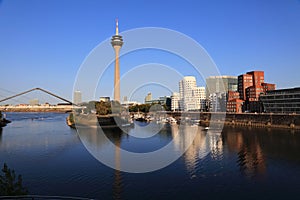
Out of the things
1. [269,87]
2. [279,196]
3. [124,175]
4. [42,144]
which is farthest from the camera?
[269,87]

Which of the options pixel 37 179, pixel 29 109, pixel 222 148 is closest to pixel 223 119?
pixel 222 148

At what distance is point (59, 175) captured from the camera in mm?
8375

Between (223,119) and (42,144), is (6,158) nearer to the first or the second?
(42,144)

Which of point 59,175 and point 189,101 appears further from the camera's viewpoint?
point 189,101

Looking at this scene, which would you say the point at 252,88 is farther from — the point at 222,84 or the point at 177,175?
the point at 177,175

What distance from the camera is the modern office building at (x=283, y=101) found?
25.3 meters

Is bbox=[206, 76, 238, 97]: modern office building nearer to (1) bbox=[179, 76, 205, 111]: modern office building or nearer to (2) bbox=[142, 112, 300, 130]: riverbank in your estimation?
(1) bbox=[179, 76, 205, 111]: modern office building

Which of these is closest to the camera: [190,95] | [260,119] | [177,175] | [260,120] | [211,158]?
[177,175]

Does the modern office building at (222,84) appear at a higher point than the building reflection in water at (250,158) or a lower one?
higher

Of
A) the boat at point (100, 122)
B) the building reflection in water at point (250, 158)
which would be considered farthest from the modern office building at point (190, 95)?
the building reflection in water at point (250, 158)

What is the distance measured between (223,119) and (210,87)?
23.6 m

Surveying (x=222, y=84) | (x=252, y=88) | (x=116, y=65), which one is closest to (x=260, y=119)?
(x=252, y=88)

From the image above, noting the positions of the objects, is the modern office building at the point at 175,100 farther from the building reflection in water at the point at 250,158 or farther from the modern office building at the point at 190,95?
the building reflection in water at the point at 250,158

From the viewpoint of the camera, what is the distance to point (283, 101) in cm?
2689
